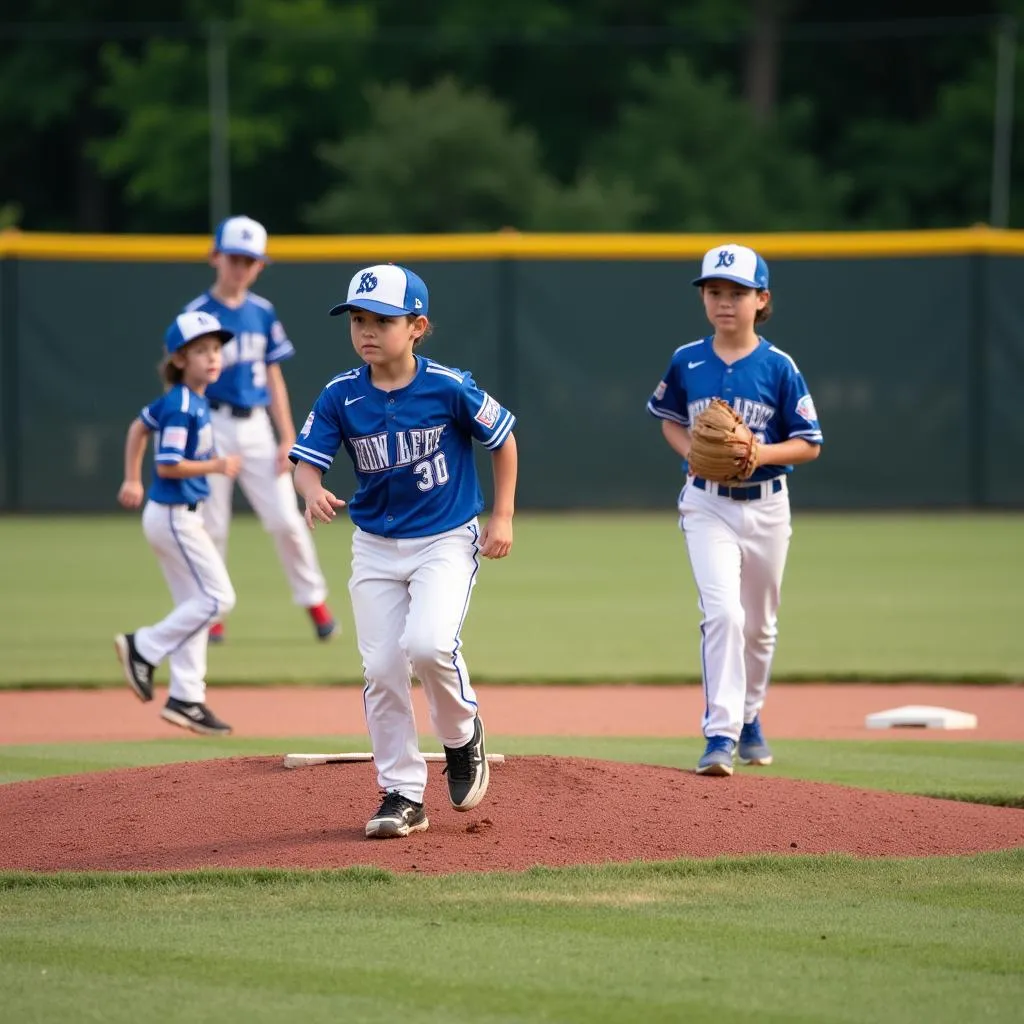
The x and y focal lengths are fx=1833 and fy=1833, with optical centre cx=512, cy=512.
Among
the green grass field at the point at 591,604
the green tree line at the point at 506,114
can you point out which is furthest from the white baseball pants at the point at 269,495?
the green tree line at the point at 506,114

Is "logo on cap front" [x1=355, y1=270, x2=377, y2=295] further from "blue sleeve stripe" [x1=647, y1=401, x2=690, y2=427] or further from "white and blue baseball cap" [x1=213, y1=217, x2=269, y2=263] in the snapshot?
"white and blue baseball cap" [x1=213, y1=217, x2=269, y2=263]

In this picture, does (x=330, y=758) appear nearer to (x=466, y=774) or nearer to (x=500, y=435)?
(x=466, y=774)

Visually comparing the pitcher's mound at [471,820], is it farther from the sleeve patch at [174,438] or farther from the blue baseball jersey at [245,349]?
the blue baseball jersey at [245,349]

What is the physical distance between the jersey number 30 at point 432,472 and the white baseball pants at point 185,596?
251 centimetres

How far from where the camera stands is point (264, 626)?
11.0 m

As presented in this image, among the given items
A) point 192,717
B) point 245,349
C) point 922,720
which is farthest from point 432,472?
point 245,349

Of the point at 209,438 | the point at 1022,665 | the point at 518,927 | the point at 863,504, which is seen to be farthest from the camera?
the point at 863,504

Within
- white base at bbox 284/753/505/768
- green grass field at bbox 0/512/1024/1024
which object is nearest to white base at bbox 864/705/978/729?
green grass field at bbox 0/512/1024/1024

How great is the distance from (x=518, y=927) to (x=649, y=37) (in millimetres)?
35372

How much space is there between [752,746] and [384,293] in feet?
8.17

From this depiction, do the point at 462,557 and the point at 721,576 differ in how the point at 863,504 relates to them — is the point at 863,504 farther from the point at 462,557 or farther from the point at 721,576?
the point at 462,557

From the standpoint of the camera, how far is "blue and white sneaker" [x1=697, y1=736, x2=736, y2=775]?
19.8 ft

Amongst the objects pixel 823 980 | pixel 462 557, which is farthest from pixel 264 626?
pixel 823 980

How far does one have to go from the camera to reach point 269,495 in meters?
9.92
